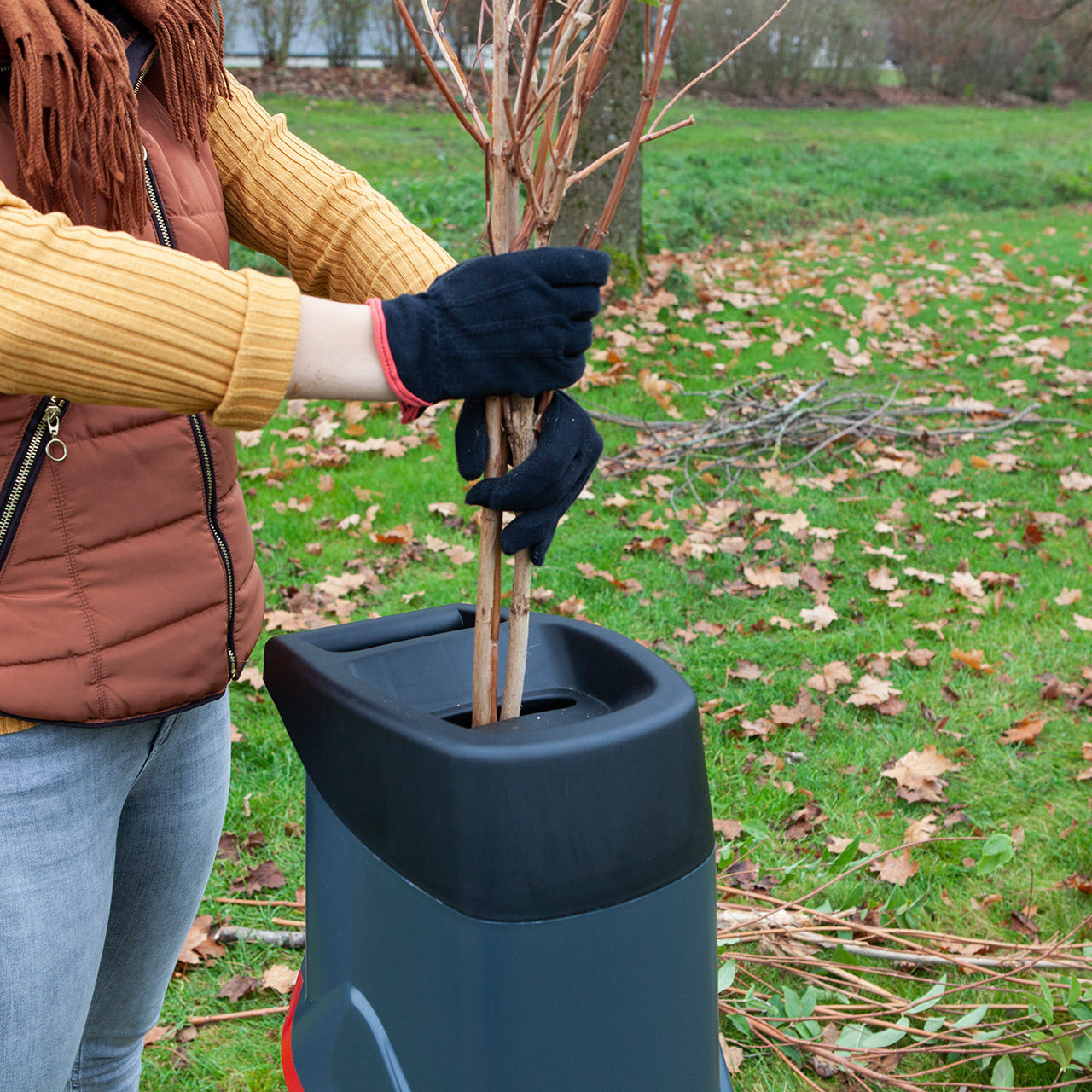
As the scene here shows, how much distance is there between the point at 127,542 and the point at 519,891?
56cm

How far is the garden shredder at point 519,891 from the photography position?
3.50ft

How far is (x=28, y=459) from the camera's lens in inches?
41.0

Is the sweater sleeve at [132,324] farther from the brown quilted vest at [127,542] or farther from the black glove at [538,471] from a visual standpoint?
the black glove at [538,471]

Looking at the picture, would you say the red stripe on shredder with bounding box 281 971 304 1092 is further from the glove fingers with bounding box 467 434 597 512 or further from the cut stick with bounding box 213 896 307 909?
the cut stick with bounding box 213 896 307 909

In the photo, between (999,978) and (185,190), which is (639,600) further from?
(185,190)

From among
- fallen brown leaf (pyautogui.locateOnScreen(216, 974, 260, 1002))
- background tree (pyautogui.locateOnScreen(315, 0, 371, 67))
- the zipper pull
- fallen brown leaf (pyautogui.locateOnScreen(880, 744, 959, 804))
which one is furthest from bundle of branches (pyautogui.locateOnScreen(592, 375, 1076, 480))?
background tree (pyautogui.locateOnScreen(315, 0, 371, 67))

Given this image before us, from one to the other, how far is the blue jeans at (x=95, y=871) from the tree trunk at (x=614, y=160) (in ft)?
18.0

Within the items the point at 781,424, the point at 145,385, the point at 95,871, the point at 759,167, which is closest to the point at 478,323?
the point at 145,385

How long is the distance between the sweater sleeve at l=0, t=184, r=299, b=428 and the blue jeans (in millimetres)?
427

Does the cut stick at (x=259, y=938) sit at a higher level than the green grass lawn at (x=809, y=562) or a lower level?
lower

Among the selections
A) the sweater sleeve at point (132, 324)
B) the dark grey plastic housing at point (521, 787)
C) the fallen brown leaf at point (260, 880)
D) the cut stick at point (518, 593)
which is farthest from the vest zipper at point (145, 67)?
the fallen brown leaf at point (260, 880)

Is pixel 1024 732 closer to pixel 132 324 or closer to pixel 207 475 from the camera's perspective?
pixel 207 475

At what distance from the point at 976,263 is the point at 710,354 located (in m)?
3.98

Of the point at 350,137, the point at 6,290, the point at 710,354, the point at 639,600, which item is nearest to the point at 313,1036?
the point at 6,290
